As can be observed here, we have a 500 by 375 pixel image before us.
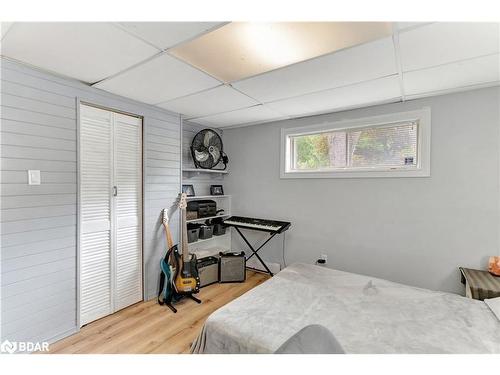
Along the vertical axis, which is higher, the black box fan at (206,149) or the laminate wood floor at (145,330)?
the black box fan at (206,149)

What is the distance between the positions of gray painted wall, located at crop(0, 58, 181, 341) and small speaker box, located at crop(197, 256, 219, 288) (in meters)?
1.32

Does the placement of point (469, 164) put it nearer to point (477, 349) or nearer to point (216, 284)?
point (477, 349)

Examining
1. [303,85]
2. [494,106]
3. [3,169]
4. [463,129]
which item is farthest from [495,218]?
[3,169]

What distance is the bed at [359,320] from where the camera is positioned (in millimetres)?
1295

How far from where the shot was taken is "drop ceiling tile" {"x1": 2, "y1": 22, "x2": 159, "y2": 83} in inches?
52.8

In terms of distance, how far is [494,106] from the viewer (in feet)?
6.91

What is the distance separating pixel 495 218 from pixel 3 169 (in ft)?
13.1

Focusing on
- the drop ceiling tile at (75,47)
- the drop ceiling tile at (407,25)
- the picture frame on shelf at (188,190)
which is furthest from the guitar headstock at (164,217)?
the drop ceiling tile at (407,25)

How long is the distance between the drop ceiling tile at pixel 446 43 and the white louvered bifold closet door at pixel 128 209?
2.52 m

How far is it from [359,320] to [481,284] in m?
1.18

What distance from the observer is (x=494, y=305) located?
1.60 meters

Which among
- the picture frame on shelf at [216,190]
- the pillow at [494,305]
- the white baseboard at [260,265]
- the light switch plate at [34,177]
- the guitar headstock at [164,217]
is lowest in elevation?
the white baseboard at [260,265]

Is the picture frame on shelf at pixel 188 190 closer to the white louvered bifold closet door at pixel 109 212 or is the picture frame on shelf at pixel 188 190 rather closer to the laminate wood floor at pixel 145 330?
the white louvered bifold closet door at pixel 109 212

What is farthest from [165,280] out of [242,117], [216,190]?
[242,117]
